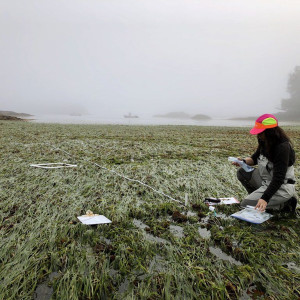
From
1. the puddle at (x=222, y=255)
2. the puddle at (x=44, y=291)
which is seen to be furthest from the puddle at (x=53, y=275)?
the puddle at (x=222, y=255)

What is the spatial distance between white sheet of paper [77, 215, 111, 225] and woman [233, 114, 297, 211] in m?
2.51

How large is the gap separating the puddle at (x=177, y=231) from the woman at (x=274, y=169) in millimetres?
1292

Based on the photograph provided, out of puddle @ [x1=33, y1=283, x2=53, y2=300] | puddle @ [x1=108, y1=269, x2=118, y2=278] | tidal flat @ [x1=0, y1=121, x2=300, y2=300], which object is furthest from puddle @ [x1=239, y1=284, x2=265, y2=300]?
puddle @ [x1=33, y1=283, x2=53, y2=300]

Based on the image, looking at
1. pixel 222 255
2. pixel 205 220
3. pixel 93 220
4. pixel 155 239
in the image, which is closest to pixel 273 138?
pixel 205 220

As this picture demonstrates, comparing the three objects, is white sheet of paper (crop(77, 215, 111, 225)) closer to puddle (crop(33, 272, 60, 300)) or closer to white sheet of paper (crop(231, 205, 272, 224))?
puddle (crop(33, 272, 60, 300))

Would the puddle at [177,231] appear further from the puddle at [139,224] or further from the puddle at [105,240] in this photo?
the puddle at [105,240]

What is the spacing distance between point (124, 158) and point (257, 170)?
5.19 metres

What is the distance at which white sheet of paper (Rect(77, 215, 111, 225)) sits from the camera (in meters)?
3.53

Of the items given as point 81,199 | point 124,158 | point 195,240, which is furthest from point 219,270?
point 124,158

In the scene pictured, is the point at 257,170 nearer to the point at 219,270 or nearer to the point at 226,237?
the point at 226,237

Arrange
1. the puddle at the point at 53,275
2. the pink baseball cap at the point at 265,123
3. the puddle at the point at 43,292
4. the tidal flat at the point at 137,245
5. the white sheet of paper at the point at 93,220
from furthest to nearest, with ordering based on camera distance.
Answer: the white sheet of paper at the point at 93,220 → the pink baseball cap at the point at 265,123 → the puddle at the point at 53,275 → the tidal flat at the point at 137,245 → the puddle at the point at 43,292

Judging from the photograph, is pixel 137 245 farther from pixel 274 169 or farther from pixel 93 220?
pixel 274 169

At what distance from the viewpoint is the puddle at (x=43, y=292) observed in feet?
7.12

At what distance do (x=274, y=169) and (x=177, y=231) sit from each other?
189 centimetres
